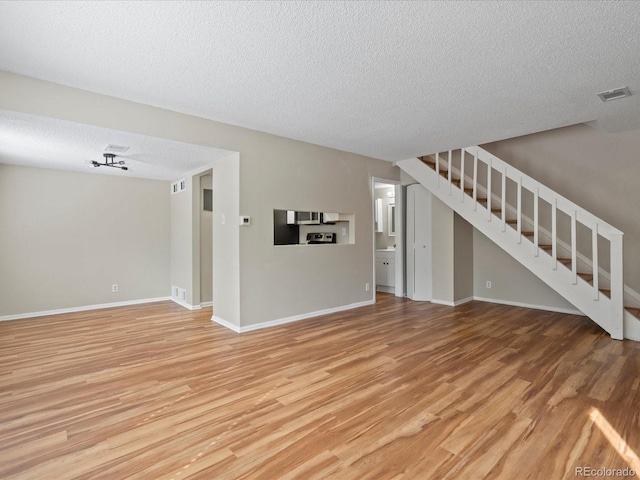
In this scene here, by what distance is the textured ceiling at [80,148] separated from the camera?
3.10m

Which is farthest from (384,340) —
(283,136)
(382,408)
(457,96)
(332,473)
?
(283,136)

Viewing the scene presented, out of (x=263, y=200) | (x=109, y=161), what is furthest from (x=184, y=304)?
(x=263, y=200)

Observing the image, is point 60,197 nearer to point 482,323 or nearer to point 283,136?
point 283,136

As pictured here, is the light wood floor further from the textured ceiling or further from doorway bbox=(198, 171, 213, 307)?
the textured ceiling

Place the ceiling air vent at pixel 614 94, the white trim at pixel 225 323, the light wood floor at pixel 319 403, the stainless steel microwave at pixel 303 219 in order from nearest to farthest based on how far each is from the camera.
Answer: the light wood floor at pixel 319 403 < the ceiling air vent at pixel 614 94 < the white trim at pixel 225 323 < the stainless steel microwave at pixel 303 219

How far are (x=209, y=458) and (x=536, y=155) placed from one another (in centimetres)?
592

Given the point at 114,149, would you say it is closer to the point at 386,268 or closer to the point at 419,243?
the point at 419,243

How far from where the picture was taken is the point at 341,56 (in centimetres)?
245

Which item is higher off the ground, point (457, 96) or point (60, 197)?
point (457, 96)

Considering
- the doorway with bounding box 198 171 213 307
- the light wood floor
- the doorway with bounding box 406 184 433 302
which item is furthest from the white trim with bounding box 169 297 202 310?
the doorway with bounding box 406 184 433 302

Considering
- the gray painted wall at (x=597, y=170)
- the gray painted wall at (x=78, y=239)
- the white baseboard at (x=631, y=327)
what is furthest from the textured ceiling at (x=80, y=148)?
the white baseboard at (x=631, y=327)

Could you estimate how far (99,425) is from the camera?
2.08 m

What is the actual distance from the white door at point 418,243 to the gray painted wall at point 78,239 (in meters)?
4.61

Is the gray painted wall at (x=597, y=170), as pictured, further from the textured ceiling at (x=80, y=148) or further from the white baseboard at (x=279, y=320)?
the textured ceiling at (x=80, y=148)
